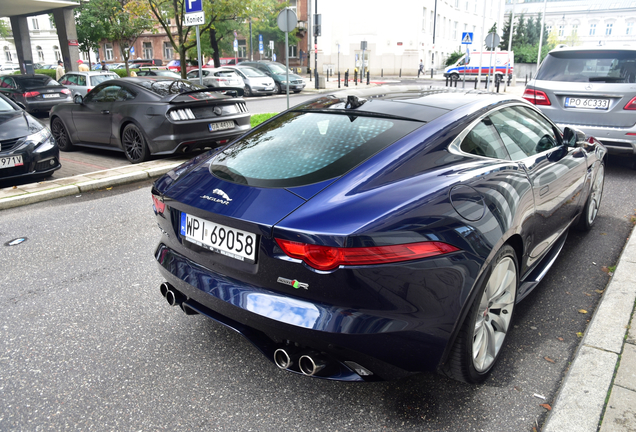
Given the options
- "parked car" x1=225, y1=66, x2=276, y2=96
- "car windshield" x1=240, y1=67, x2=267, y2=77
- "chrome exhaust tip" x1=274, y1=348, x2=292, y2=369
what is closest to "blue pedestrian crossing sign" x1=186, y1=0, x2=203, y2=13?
"chrome exhaust tip" x1=274, y1=348, x2=292, y2=369

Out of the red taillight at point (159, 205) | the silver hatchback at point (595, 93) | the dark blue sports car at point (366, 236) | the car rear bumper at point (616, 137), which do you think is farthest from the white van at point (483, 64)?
the red taillight at point (159, 205)

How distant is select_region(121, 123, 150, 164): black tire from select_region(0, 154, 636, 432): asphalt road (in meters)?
4.10

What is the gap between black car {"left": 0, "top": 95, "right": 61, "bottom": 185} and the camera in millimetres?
6547

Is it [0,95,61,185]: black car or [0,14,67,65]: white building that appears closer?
[0,95,61,185]: black car

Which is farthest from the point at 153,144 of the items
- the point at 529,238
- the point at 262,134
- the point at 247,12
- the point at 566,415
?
the point at 247,12

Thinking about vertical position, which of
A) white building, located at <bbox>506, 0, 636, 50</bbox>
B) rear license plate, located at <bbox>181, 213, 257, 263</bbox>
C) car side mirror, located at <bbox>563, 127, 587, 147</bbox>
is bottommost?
rear license plate, located at <bbox>181, 213, 257, 263</bbox>

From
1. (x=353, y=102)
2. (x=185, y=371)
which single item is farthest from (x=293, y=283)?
(x=353, y=102)

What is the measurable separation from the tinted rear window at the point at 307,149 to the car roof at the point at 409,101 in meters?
0.11

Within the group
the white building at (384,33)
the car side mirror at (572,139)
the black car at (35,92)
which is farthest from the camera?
the white building at (384,33)

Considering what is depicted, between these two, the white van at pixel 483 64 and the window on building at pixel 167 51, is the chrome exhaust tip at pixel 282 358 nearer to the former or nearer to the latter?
the white van at pixel 483 64

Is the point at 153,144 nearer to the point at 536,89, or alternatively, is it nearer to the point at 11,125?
the point at 11,125

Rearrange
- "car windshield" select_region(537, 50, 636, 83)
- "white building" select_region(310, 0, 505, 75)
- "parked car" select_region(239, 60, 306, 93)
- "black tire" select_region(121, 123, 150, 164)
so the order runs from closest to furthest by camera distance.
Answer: "car windshield" select_region(537, 50, 636, 83)
"black tire" select_region(121, 123, 150, 164)
"parked car" select_region(239, 60, 306, 93)
"white building" select_region(310, 0, 505, 75)

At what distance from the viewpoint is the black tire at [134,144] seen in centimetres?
809

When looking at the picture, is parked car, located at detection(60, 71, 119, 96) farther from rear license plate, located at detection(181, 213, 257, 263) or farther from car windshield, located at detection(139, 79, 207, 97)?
rear license plate, located at detection(181, 213, 257, 263)
